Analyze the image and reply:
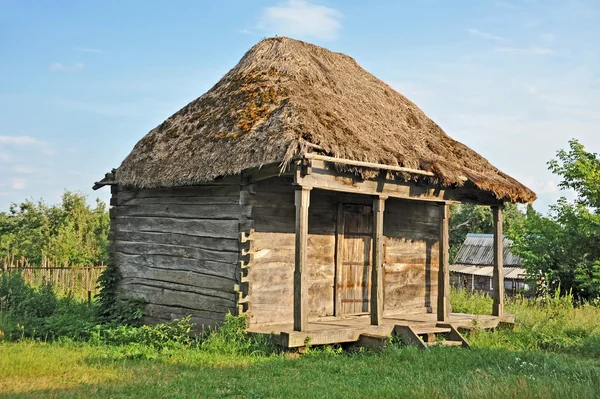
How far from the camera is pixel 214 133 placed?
39.3ft

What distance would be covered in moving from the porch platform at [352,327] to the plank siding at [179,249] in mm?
1211

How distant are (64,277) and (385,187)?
11748 mm

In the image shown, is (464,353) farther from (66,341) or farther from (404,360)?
(66,341)

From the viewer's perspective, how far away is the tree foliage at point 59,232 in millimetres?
26281

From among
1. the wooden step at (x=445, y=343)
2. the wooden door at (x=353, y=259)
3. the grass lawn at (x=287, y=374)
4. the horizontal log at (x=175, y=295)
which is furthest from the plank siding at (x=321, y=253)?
the wooden step at (x=445, y=343)

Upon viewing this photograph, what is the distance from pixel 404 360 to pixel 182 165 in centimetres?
529

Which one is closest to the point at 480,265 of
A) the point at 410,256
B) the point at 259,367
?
the point at 410,256

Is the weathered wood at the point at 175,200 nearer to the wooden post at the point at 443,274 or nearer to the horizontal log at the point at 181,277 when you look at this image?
the horizontal log at the point at 181,277

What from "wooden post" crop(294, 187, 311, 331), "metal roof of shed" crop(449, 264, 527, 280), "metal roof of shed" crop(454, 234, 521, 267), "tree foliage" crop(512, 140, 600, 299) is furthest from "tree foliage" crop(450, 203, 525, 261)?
"wooden post" crop(294, 187, 311, 331)

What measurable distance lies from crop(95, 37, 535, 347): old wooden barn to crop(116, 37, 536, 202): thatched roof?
0.12 feet

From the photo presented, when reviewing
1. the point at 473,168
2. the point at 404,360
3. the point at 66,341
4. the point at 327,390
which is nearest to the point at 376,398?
the point at 327,390

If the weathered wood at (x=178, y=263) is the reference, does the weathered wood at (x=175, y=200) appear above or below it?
above

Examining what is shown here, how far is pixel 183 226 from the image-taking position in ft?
40.2

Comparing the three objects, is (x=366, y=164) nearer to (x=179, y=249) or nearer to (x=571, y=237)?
(x=179, y=249)
